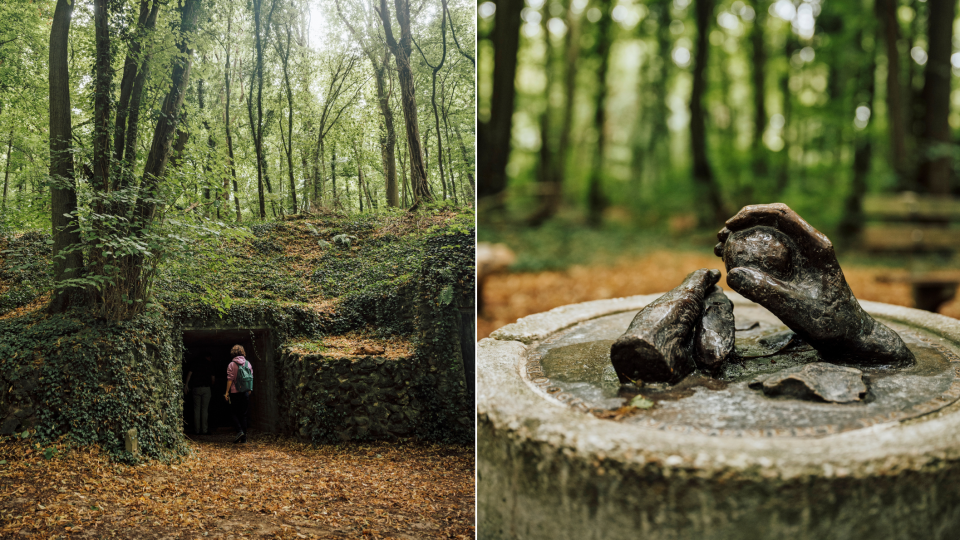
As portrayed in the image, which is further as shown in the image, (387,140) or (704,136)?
(704,136)

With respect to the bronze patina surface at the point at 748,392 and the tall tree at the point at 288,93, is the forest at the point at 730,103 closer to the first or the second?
the tall tree at the point at 288,93

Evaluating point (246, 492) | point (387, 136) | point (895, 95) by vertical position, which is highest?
point (895, 95)

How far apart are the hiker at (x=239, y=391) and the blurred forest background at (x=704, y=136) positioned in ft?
11.5

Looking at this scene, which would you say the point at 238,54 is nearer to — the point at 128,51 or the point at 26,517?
the point at 128,51

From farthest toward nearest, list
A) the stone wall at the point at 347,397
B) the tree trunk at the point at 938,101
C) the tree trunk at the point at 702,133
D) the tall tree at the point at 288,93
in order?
the tree trunk at the point at 702,133
the tree trunk at the point at 938,101
the stone wall at the point at 347,397
the tall tree at the point at 288,93

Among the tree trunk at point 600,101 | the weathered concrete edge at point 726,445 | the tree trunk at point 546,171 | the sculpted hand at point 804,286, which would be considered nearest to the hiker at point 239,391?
the weathered concrete edge at point 726,445

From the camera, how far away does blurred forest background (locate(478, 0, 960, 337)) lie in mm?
8930

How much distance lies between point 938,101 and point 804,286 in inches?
400

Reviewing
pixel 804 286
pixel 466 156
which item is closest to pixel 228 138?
pixel 466 156

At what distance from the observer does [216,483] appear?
128 inches

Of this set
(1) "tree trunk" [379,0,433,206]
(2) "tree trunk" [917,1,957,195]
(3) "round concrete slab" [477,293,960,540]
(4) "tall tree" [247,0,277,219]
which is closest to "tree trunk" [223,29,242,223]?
(4) "tall tree" [247,0,277,219]

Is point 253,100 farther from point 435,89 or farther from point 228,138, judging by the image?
point 435,89

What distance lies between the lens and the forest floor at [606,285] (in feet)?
23.2

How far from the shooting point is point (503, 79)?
8.74 metres
